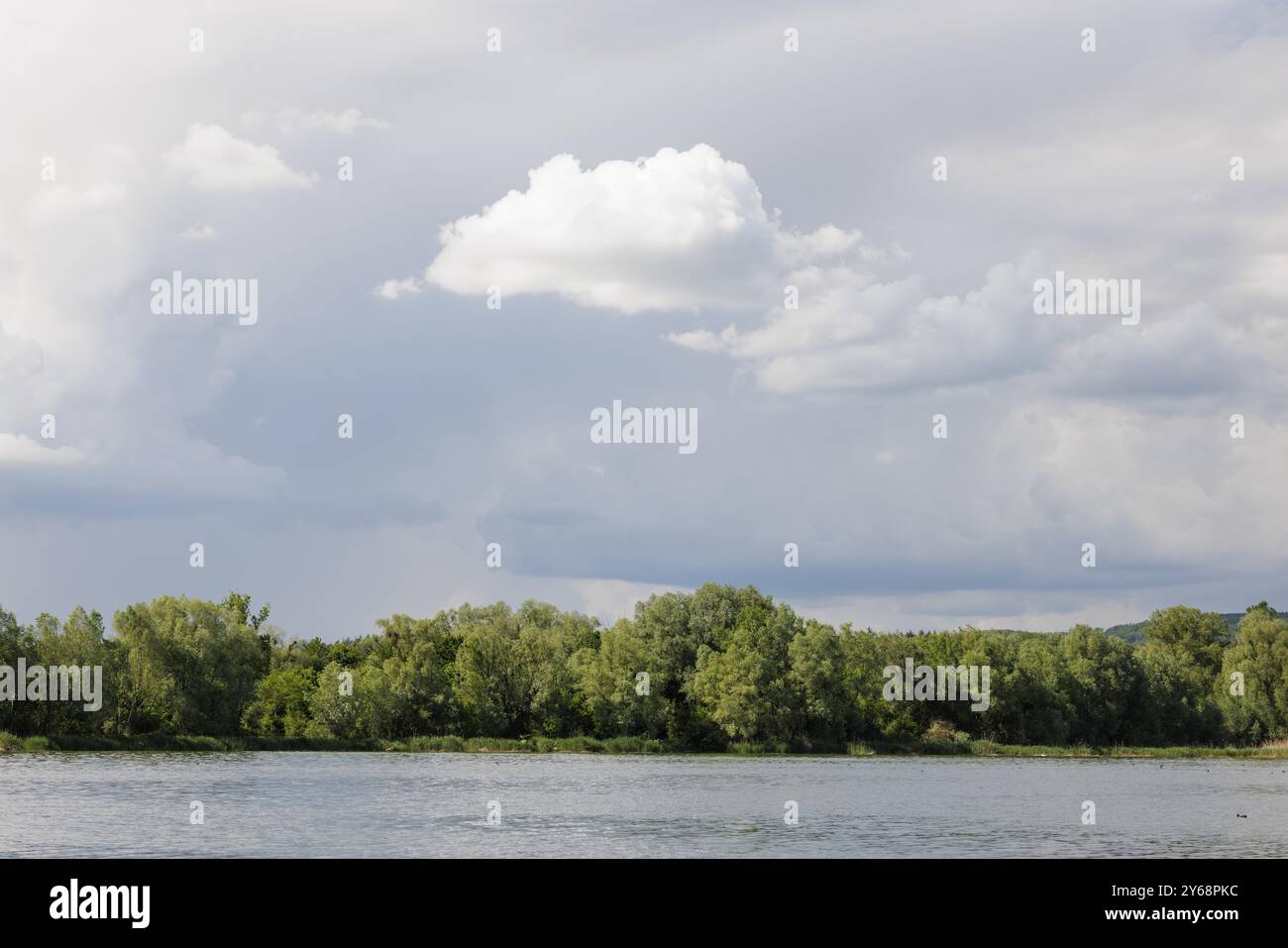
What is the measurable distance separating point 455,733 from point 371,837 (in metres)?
75.5

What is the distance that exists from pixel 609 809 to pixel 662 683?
63.5 metres

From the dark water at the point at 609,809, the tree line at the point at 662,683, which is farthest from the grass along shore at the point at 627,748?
the dark water at the point at 609,809

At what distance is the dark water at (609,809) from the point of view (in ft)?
151

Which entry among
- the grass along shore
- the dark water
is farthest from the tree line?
the dark water

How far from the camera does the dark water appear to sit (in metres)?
46.1

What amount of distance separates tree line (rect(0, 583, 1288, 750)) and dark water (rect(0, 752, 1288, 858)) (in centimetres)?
1228

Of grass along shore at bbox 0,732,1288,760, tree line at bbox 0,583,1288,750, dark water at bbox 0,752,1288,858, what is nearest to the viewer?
dark water at bbox 0,752,1288,858

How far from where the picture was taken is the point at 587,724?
124 m

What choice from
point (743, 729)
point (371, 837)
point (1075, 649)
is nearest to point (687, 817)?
point (371, 837)

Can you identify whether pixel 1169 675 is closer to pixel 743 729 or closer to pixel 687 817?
pixel 743 729

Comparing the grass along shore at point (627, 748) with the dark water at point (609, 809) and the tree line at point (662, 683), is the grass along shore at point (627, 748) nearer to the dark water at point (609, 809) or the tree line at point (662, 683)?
the tree line at point (662, 683)

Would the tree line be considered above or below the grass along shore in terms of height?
above

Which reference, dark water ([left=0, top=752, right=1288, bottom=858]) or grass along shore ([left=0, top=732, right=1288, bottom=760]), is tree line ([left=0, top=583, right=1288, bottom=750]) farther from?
dark water ([left=0, top=752, right=1288, bottom=858])

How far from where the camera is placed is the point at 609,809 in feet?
198
